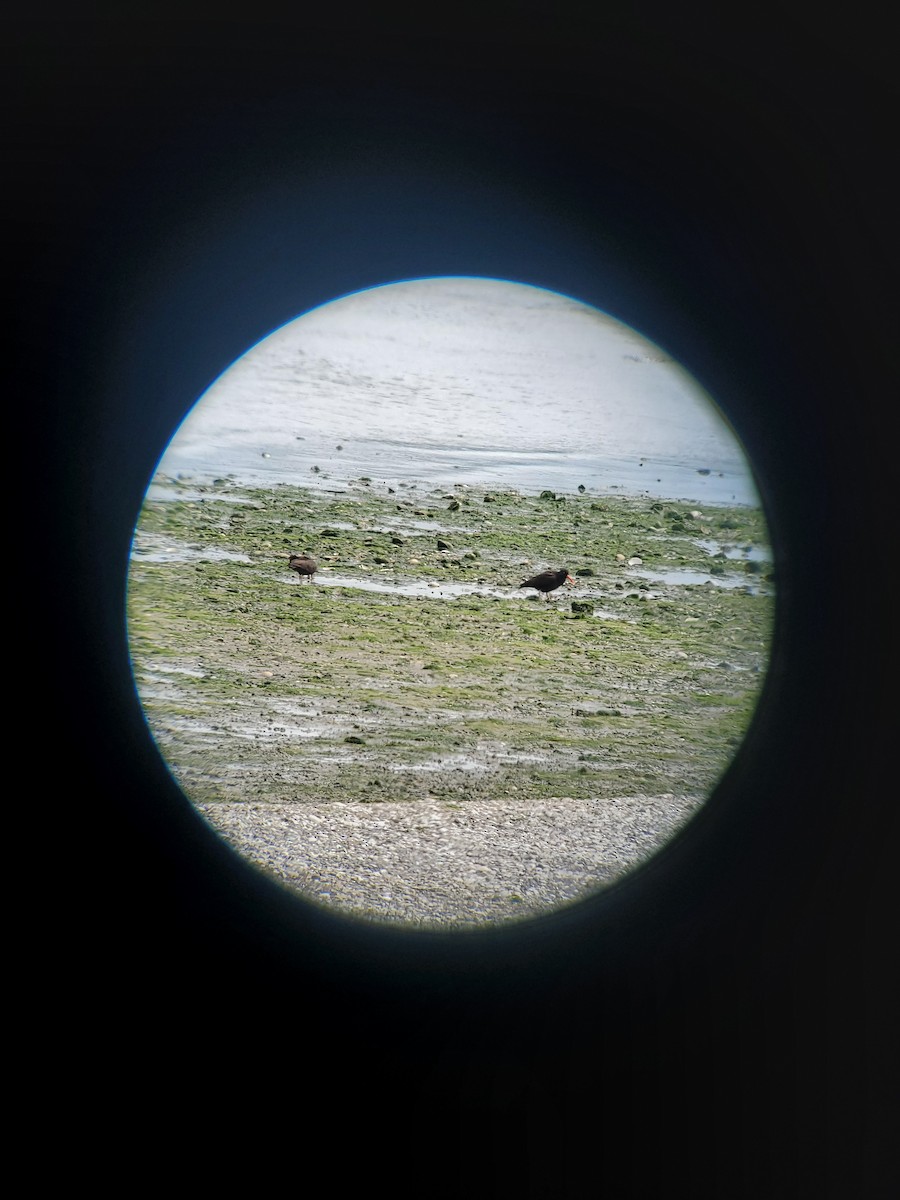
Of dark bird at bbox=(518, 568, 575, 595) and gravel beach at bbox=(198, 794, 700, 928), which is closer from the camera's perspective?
gravel beach at bbox=(198, 794, 700, 928)

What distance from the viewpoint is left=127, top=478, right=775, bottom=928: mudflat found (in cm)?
448

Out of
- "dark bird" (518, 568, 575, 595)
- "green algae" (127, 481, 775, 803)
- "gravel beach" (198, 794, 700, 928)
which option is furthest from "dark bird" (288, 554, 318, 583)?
"gravel beach" (198, 794, 700, 928)

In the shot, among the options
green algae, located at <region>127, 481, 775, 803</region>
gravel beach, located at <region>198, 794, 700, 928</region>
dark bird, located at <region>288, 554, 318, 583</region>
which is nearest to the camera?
gravel beach, located at <region>198, 794, 700, 928</region>

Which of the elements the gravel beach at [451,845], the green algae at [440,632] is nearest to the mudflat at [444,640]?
the green algae at [440,632]

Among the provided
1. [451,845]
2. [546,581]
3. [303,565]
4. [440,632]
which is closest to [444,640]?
[440,632]

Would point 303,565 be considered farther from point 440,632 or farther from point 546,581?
point 546,581

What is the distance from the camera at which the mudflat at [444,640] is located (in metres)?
4.48

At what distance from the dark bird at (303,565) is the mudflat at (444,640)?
0.20 ft

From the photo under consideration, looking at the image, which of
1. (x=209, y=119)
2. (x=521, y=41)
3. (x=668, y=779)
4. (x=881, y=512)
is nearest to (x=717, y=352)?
(x=881, y=512)

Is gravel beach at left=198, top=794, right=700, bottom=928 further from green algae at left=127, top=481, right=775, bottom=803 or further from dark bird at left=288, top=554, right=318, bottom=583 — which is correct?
dark bird at left=288, top=554, right=318, bottom=583

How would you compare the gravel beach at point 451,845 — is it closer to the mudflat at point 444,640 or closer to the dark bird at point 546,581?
the mudflat at point 444,640

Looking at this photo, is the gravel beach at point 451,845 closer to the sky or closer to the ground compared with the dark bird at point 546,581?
closer to the ground

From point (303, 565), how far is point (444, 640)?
85 centimetres

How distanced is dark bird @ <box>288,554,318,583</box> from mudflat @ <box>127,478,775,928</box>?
0.06 metres
